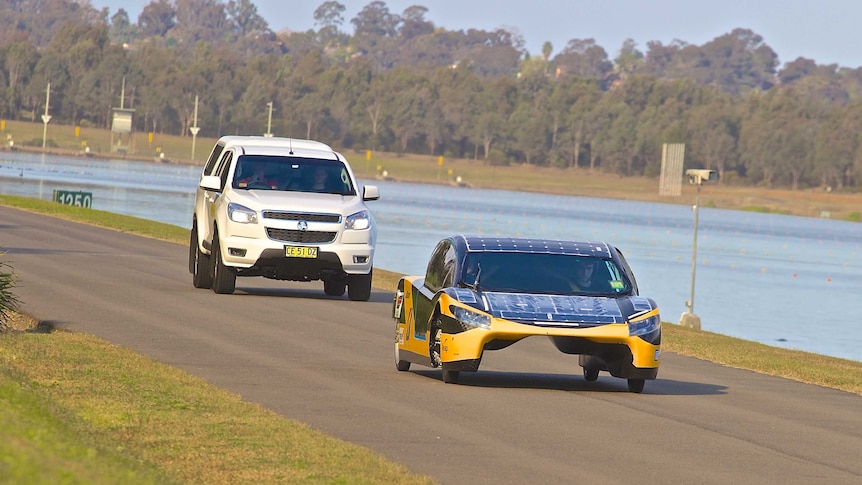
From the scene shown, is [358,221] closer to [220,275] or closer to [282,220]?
[282,220]

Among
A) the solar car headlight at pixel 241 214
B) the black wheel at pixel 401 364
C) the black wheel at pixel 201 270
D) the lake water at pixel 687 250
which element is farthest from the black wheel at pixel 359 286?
the lake water at pixel 687 250

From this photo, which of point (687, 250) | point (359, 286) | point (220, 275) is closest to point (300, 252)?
point (220, 275)

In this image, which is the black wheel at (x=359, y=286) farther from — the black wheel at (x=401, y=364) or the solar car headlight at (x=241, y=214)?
the black wheel at (x=401, y=364)

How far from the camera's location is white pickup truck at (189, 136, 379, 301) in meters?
22.7

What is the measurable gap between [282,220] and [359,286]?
6.38ft

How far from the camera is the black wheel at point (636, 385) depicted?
49.4 feet

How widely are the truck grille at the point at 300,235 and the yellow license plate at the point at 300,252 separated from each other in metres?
0.15

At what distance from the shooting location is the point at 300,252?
74.6ft

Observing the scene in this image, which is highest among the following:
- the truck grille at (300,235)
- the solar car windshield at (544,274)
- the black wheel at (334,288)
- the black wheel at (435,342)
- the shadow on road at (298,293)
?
the solar car windshield at (544,274)

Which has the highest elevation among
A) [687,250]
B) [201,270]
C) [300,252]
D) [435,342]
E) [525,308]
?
[525,308]

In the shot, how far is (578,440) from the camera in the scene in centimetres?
1180

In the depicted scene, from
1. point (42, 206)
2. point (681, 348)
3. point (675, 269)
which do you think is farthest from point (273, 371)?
point (675, 269)

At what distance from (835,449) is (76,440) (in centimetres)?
586

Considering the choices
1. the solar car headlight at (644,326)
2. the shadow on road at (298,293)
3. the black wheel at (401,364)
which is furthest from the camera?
the shadow on road at (298,293)
